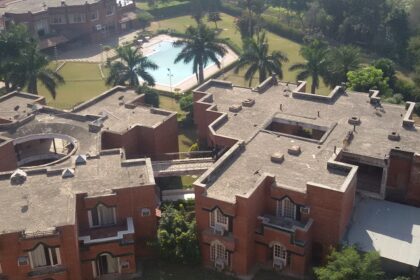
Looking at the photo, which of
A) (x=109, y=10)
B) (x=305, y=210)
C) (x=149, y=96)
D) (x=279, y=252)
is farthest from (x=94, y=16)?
(x=305, y=210)

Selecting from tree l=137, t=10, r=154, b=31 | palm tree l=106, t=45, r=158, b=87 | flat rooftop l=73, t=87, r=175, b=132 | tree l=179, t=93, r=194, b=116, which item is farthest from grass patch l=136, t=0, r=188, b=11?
flat rooftop l=73, t=87, r=175, b=132

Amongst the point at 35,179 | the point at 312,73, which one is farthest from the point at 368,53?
the point at 35,179

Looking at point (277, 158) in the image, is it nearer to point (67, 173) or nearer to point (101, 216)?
point (101, 216)

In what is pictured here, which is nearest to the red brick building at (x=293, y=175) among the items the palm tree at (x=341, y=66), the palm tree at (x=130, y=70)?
the palm tree at (x=341, y=66)

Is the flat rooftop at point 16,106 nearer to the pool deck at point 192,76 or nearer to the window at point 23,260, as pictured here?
the window at point 23,260

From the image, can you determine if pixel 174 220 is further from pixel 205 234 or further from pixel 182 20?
pixel 182 20

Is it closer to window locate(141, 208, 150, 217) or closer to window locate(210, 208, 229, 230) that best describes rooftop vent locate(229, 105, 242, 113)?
window locate(210, 208, 229, 230)
